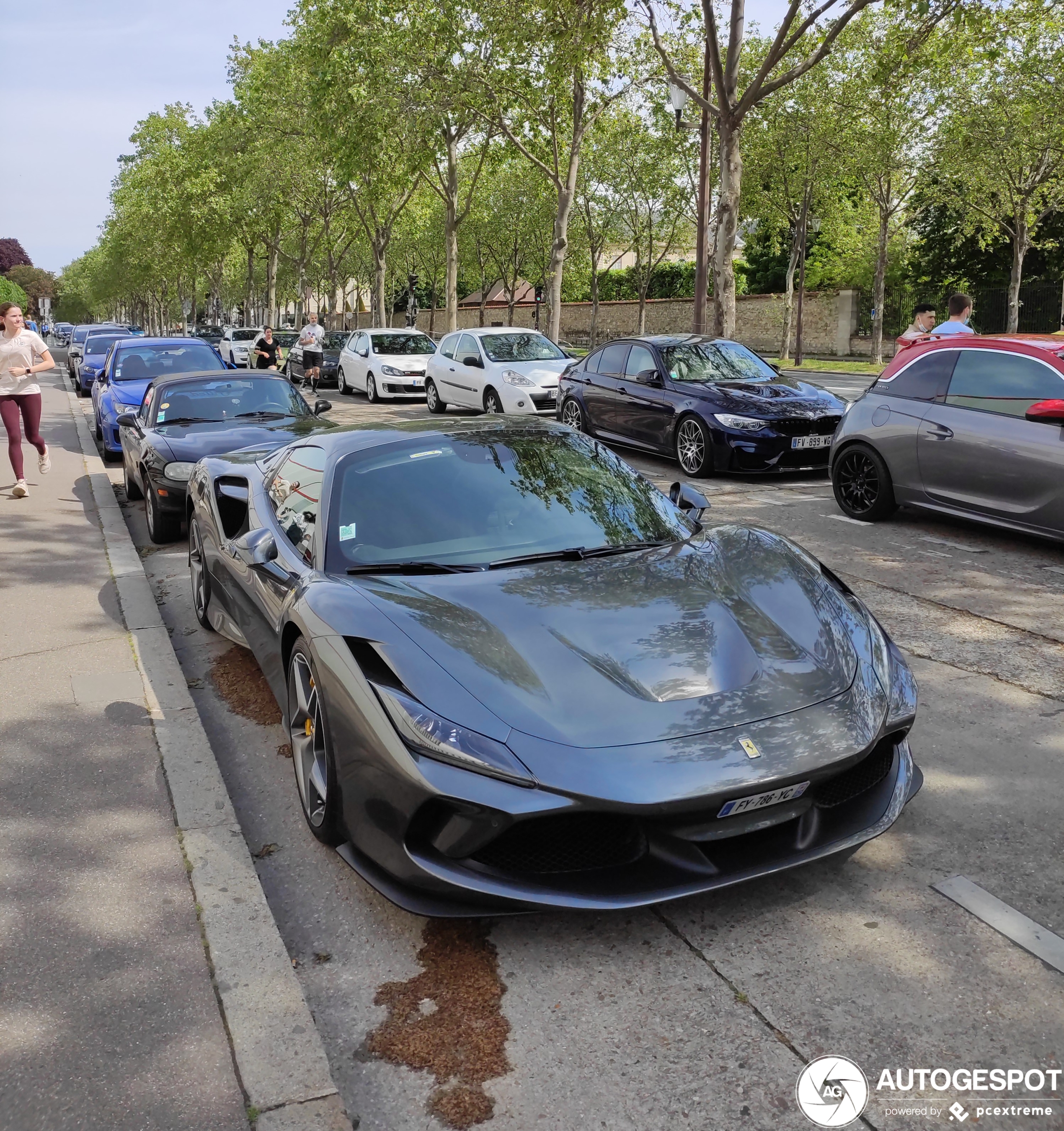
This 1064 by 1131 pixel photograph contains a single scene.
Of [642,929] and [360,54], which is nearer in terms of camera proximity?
[642,929]

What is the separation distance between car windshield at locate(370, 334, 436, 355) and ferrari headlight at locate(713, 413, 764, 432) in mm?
13115

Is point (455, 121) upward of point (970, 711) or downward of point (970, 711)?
upward

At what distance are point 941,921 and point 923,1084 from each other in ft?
2.33

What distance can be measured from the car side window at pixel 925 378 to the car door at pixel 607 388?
456 centimetres

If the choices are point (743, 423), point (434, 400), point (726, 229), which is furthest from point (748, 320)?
point (743, 423)

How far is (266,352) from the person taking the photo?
23547mm

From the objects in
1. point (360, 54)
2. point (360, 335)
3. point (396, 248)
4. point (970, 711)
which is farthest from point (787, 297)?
point (970, 711)

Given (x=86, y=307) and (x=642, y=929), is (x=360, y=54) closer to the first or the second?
(x=642, y=929)

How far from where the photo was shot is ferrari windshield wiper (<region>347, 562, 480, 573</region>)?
3902mm

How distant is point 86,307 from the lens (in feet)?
629

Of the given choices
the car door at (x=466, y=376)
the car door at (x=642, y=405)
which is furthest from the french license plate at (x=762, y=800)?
the car door at (x=466, y=376)

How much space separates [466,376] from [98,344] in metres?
16.3

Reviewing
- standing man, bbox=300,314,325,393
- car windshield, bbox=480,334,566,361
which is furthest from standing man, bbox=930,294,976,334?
standing man, bbox=300,314,325,393

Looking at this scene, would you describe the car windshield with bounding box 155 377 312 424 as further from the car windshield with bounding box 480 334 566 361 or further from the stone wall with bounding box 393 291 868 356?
the stone wall with bounding box 393 291 868 356
